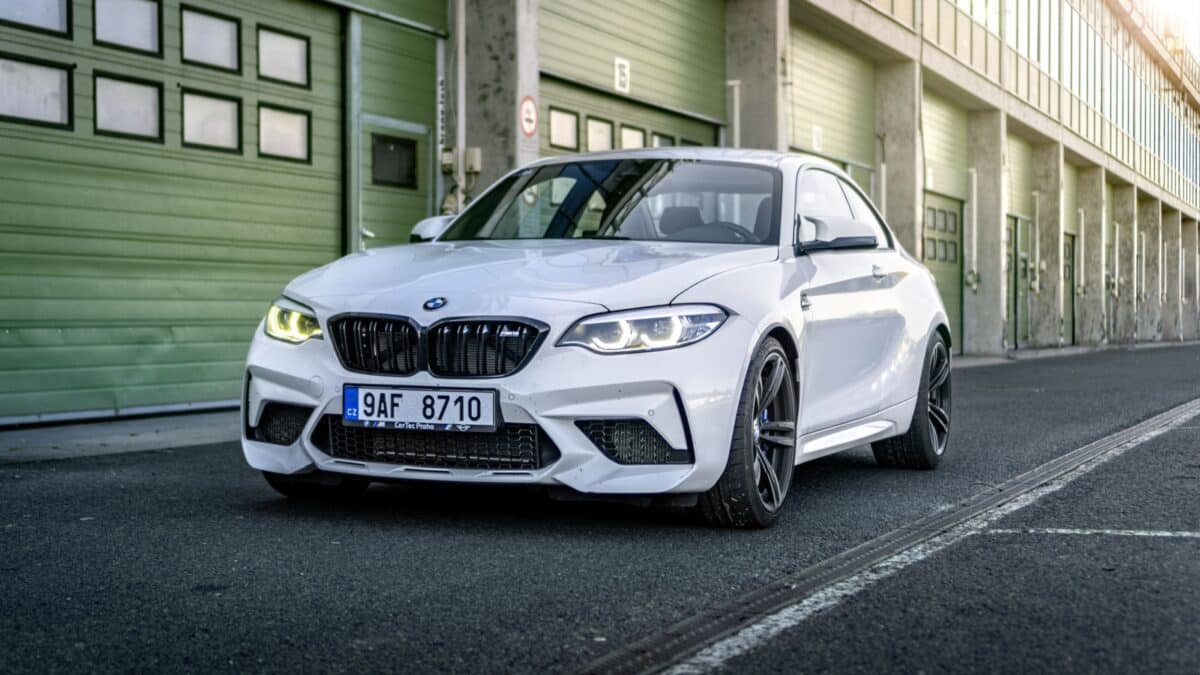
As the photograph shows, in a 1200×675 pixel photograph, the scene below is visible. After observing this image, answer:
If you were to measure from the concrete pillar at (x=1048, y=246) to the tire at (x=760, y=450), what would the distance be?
30111 millimetres

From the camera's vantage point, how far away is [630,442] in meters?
4.76

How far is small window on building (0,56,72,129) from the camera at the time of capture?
30.7 feet

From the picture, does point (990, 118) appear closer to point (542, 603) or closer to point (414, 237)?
point (414, 237)

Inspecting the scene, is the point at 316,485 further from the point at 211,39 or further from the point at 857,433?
the point at 211,39

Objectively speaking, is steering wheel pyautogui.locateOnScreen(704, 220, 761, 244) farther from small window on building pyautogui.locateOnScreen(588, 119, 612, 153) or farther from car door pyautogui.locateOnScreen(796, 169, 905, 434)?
small window on building pyautogui.locateOnScreen(588, 119, 612, 153)

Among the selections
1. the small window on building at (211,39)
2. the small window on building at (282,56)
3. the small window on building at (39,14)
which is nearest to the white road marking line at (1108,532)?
the small window on building at (39,14)

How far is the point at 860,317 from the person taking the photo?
6227mm

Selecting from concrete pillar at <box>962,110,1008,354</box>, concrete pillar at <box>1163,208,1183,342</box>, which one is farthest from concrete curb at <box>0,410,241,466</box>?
concrete pillar at <box>1163,208,1183,342</box>

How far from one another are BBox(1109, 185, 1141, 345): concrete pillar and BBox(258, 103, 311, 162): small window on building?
36724mm

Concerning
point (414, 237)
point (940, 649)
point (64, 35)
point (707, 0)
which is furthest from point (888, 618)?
point (707, 0)

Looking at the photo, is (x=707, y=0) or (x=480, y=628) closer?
(x=480, y=628)

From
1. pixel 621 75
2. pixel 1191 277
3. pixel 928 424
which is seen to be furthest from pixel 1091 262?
pixel 928 424

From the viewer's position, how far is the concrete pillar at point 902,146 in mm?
24719

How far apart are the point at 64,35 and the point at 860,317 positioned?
6.14 m
